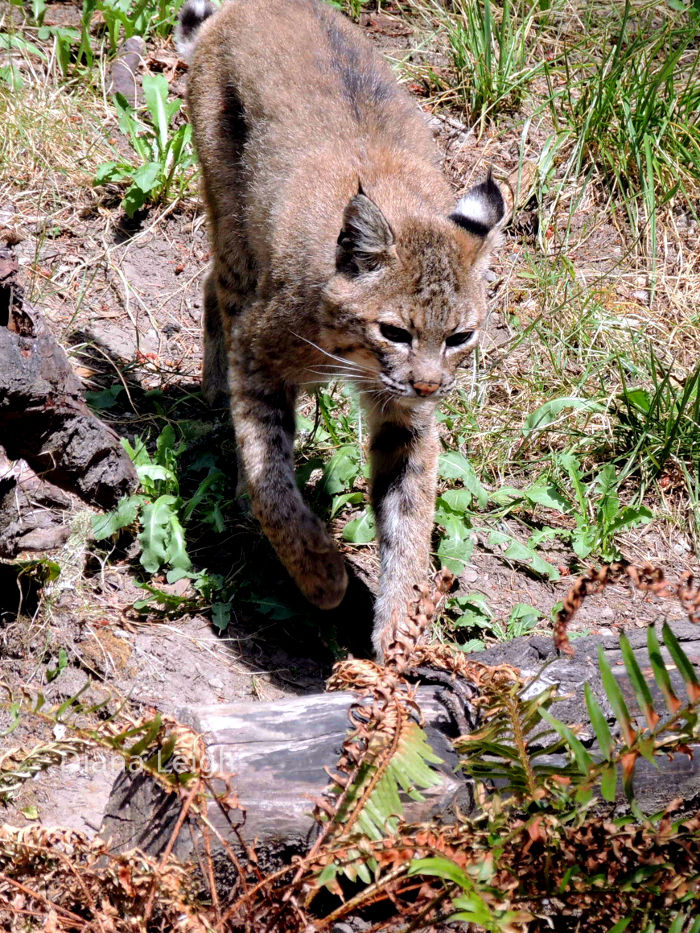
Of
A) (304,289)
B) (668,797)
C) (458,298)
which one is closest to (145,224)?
(304,289)

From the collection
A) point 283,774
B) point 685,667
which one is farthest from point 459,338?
point 685,667

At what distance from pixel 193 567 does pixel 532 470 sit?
81.5 inches

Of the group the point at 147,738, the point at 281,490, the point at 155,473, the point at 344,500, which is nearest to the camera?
the point at 147,738

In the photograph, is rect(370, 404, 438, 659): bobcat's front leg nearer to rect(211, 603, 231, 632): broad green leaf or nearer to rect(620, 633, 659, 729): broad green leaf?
rect(211, 603, 231, 632): broad green leaf

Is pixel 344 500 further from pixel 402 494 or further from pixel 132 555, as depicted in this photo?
pixel 132 555

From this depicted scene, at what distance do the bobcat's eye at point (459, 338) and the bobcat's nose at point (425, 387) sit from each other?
24 centimetres

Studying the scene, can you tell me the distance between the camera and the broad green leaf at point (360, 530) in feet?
17.9

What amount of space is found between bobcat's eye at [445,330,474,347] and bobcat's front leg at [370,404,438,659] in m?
0.32

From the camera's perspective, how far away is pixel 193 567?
16.8 ft

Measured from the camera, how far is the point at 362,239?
4406 millimetres

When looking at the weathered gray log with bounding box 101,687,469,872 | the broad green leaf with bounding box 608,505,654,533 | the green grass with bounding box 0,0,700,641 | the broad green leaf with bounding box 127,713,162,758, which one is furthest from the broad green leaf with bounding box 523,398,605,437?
the broad green leaf with bounding box 127,713,162,758

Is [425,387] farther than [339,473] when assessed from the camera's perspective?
No

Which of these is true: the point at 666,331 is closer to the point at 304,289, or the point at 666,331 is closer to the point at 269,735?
the point at 304,289

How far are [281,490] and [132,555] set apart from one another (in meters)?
0.86
